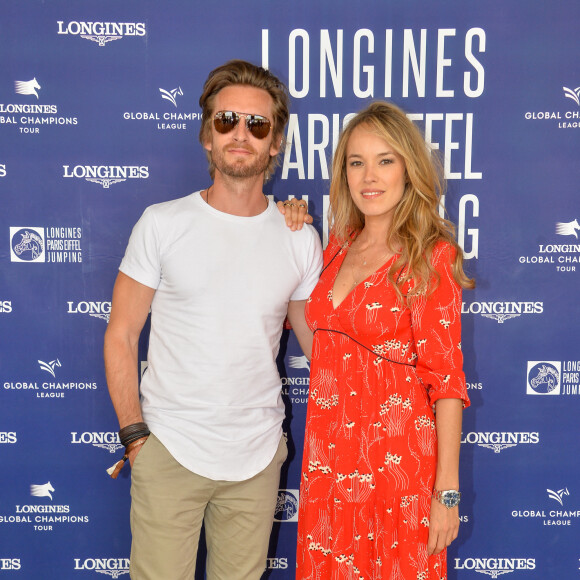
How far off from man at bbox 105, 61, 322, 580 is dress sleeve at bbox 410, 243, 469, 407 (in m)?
0.49

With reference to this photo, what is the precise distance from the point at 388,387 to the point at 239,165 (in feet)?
2.84

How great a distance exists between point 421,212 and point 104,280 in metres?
1.38

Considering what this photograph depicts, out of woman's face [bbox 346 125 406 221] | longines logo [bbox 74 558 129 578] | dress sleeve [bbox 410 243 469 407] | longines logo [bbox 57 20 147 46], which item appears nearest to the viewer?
dress sleeve [bbox 410 243 469 407]

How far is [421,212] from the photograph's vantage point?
5.97ft

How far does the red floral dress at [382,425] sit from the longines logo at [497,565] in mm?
885

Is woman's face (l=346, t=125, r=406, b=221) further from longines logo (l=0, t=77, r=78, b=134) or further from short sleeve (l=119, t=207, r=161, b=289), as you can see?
longines logo (l=0, t=77, r=78, b=134)

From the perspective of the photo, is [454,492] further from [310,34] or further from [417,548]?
[310,34]

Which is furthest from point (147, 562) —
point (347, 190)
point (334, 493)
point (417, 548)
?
point (347, 190)

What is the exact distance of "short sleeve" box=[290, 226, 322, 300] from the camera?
6.71ft

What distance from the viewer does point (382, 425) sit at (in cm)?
176

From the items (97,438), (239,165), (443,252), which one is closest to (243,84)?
(239,165)

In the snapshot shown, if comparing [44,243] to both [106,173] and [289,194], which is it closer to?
[106,173]

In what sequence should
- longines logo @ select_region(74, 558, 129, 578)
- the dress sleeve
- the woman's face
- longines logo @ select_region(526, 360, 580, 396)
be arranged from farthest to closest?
longines logo @ select_region(74, 558, 129, 578) < longines logo @ select_region(526, 360, 580, 396) < the woman's face < the dress sleeve

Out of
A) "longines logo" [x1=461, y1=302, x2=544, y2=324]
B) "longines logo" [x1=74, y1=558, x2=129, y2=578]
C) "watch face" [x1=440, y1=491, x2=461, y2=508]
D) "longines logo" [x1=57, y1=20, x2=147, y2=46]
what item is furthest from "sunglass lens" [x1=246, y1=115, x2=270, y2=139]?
"longines logo" [x1=74, y1=558, x2=129, y2=578]
